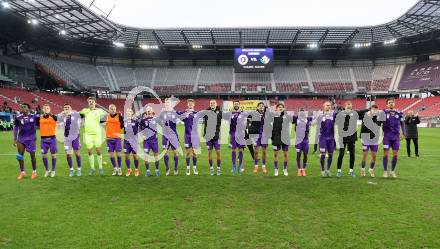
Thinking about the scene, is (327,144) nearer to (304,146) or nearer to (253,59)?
(304,146)

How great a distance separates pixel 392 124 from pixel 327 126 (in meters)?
2.06

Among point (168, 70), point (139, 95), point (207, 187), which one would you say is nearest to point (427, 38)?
point (168, 70)

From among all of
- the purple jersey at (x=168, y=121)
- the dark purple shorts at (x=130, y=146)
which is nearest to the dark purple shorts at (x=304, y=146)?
the purple jersey at (x=168, y=121)

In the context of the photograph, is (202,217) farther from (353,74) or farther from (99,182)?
(353,74)

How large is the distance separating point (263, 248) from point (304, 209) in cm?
228

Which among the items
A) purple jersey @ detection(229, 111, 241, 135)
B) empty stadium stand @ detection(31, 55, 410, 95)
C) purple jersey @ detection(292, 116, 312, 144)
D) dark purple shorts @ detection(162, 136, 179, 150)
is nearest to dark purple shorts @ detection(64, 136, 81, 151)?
dark purple shorts @ detection(162, 136, 179, 150)

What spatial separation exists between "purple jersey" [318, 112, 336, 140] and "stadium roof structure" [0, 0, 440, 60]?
35876 millimetres

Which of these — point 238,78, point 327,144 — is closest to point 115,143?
point 327,144

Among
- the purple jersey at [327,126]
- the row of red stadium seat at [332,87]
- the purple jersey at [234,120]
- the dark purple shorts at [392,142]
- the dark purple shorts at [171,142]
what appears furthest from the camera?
the row of red stadium seat at [332,87]

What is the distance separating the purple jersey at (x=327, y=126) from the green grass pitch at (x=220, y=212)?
4.67 feet

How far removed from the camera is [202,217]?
6688mm

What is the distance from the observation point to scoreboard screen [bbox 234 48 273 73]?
59.7 metres

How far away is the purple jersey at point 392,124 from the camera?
1038 cm

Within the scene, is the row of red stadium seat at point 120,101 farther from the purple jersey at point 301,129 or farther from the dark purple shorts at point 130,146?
the purple jersey at point 301,129
